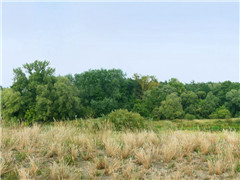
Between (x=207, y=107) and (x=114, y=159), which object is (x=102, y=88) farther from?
(x=114, y=159)

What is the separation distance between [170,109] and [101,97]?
14.5 metres

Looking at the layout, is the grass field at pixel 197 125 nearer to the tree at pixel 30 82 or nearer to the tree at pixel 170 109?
the tree at pixel 170 109

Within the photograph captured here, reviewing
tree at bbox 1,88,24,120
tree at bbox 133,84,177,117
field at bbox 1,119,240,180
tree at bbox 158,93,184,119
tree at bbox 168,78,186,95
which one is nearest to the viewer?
field at bbox 1,119,240,180

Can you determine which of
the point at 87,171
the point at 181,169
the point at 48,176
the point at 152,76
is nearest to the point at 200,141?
the point at 181,169

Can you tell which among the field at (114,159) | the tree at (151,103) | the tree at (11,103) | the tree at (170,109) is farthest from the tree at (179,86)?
the field at (114,159)

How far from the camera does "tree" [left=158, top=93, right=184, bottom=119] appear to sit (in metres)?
39.0

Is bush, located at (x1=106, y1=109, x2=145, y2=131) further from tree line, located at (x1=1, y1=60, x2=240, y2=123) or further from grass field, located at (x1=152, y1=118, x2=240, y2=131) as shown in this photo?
tree line, located at (x1=1, y1=60, x2=240, y2=123)

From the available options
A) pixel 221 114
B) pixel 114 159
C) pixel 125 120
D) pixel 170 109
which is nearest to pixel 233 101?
pixel 221 114

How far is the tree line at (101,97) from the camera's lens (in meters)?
32.6

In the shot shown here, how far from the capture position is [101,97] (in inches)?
1735

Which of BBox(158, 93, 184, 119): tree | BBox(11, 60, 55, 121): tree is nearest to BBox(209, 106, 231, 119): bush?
BBox(158, 93, 184, 119): tree

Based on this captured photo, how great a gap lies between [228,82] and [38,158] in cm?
5166

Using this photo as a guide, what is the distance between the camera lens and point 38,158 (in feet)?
16.3

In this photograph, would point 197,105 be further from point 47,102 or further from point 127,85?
point 47,102
